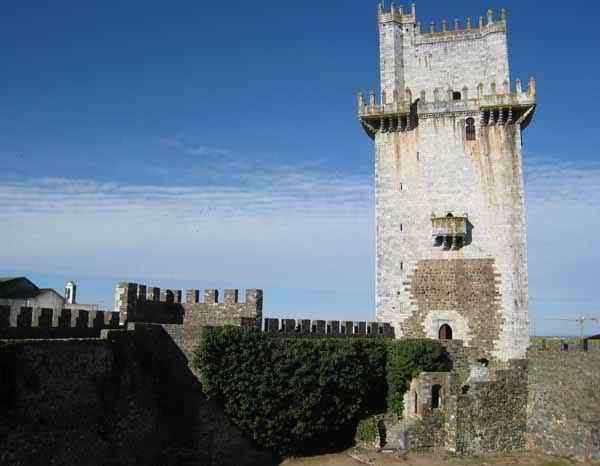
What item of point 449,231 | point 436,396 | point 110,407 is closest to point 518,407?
point 436,396

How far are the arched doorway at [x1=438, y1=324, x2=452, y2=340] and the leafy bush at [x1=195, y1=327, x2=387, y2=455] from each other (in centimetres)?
462

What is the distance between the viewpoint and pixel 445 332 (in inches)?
1012

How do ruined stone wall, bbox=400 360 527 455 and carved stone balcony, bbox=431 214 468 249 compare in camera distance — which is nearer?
ruined stone wall, bbox=400 360 527 455

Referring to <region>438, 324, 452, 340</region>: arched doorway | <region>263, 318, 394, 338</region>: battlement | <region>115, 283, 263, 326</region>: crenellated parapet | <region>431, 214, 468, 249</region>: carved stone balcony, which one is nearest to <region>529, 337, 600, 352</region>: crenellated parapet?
<region>438, 324, 452, 340</region>: arched doorway

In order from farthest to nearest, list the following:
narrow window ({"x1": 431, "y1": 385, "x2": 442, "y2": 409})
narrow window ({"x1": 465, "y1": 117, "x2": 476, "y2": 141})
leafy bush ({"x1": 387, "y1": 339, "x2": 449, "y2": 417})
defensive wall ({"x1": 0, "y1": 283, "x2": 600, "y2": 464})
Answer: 1. narrow window ({"x1": 465, "y1": 117, "x2": 476, "y2": 141})
2. leafy bush ({"x1": 387, "y1": 339, "x2": 449, "y2": 417})
3. narrow window ({"x1": 431, "y1": 385, "x2": 442, "y2": 409})
4. defensive wall ({"x1": 0, "y1": 283, "x2": 600, "y2": 464})

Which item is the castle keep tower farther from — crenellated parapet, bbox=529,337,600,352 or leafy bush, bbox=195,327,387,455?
leafy bush, bbox=195,327,387,455

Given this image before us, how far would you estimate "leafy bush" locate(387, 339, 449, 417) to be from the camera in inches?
895

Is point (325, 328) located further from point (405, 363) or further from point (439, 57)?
point (439, 57)

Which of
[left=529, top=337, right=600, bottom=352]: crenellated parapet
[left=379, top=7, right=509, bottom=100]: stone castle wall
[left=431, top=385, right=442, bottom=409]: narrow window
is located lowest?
[left=431, top=385, right=442, bottom=409]: narrow window

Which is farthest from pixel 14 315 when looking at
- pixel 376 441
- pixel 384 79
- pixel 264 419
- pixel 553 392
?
pixel 384 79

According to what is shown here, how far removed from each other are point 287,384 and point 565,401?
9.82m

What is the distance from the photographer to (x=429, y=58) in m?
28.3

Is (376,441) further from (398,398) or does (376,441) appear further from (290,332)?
(290,332)

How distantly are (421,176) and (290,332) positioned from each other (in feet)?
33.8
